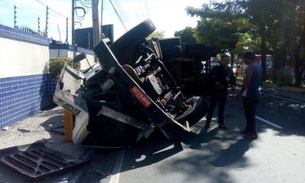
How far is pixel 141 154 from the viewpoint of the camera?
19.4 ft

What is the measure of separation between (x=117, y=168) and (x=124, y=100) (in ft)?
4.09

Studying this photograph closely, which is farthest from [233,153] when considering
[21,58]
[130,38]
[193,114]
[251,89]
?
[21,58]

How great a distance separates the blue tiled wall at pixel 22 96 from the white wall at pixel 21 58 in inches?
6.5

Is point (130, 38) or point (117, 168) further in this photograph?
point (130, 38)

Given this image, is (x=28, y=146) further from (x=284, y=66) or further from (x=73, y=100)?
(x=284, y=66)

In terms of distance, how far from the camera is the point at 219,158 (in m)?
5.54

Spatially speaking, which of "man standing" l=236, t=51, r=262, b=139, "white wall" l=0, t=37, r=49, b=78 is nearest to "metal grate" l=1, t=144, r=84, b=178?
"white wall" l=0, t=37, r=49, b=78

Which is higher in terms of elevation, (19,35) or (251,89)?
(19,35)

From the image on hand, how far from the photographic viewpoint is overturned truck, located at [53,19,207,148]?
547 cm

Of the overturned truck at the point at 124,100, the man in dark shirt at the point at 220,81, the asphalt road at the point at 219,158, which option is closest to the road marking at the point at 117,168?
the asphalt road at the point at 219,158

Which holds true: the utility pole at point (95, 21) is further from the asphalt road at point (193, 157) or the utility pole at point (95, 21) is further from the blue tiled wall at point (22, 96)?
the asphalt road at point (193, 157)

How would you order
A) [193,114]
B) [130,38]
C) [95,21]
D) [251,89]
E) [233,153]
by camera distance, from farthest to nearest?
[95,21], [251,89], [193,114], [130,38], [233,153]

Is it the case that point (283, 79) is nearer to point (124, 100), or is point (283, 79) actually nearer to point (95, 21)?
Answer: point (95, 21)

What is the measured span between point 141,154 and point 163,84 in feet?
5.70
